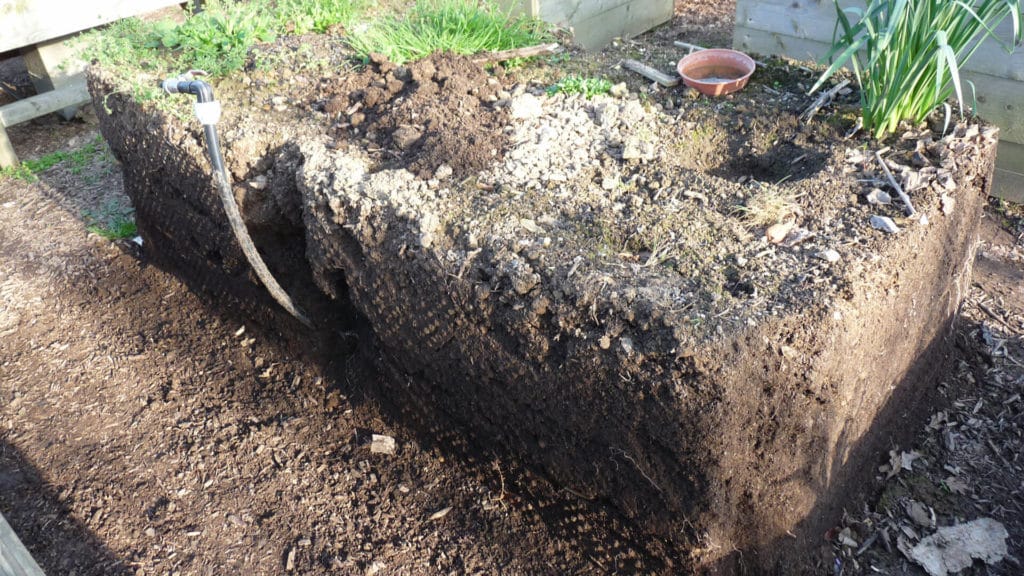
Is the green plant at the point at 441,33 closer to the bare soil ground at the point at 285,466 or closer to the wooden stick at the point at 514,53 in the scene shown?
the wooden stick at the point at 514,53

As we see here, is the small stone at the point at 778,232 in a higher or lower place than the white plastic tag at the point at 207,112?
lower

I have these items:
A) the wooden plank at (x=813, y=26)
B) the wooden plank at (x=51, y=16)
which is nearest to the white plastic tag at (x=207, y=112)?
the wooden plank at (x=51, y=16)

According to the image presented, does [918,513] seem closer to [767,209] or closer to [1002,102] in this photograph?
[767,209]

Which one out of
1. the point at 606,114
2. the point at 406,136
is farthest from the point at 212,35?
the point at 606,114

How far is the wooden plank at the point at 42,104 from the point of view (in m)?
4.54

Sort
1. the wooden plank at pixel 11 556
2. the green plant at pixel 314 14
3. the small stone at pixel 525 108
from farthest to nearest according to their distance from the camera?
the green plant at pixel 314 14
the small stone at pixel 525 108
the wooden plank at pixel 11 556

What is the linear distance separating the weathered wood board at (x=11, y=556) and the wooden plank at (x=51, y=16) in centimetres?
386

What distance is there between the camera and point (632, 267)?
2049 millimetres

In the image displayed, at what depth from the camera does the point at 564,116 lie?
2.76m

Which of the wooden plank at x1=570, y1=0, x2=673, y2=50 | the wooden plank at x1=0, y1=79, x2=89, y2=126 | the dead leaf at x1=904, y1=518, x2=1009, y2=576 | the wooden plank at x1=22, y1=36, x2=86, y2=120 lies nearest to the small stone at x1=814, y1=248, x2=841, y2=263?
the dead leaf at x1=904, y1=518, x2=1009, y2=576

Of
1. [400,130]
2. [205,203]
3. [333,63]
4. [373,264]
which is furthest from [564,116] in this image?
[205,203]

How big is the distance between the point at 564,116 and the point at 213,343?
1.75m

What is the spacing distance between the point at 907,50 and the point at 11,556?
281 centimetres

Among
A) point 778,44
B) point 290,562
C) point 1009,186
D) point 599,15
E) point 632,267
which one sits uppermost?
point 632,267
